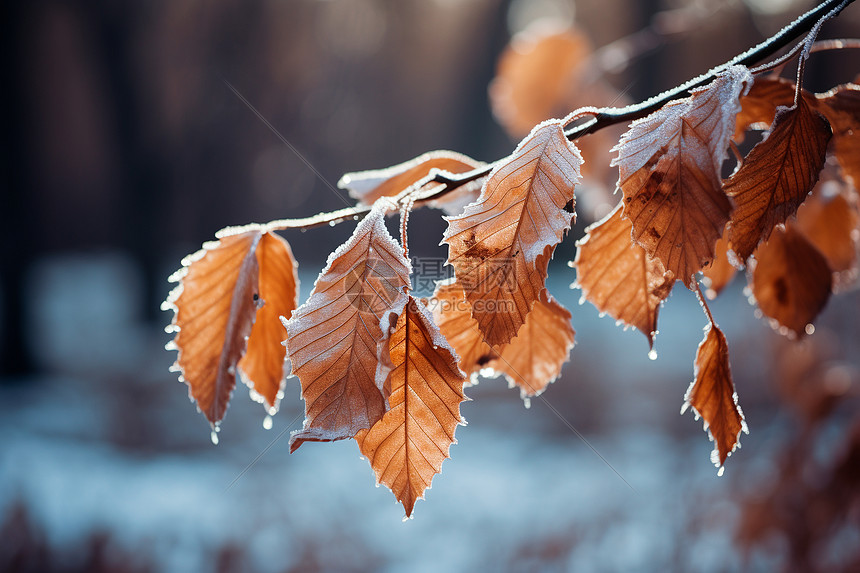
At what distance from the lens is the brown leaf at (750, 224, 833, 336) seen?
0.60 m

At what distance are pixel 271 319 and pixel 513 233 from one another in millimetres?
259

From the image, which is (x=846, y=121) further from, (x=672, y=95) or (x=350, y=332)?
(x=350, y=332)

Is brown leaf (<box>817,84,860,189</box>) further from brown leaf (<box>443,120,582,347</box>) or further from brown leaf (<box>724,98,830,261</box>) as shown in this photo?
brown leaf (<box>443,120,582,347</box>)

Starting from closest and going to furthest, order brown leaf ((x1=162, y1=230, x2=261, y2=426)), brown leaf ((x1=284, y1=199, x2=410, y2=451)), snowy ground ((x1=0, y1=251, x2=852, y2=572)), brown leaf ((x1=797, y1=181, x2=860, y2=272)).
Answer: brown leaf ((x1=284, y1=199, x2=410, y2=451)) < brown leaf ((x1=162, y1=230, x2=261, y2=426)) < brown leaf ((x1=797, y1=181, x2=860, y2=272)) < snowy ground ((x1=0, y1=251, x2=852, y2=572))

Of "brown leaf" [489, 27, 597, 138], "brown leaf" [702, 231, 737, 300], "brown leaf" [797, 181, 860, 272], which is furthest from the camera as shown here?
"brown leaf" [489, 27, 597, 138]

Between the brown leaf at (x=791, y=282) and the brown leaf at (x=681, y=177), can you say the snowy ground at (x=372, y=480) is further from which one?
the brown leaf at (x=681, y=177)

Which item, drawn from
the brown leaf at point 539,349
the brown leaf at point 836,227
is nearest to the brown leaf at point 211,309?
the brown leaf at point 539,349

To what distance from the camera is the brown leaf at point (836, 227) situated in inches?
28.7

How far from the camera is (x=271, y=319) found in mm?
517

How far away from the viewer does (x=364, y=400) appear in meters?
0.34

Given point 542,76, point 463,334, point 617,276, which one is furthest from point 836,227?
point 542,76

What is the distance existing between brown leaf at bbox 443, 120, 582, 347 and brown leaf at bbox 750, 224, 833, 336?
0.35 meters

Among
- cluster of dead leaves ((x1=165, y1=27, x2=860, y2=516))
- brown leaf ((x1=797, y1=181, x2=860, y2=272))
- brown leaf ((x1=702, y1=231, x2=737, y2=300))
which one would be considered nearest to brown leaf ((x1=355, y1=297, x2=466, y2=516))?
cluster of dead leaves ((x1=165, y1=27, x2=860, y2=516))

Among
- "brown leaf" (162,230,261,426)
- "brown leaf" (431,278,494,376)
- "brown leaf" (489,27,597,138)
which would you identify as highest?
"brown leaf" (162,230,261,426)
